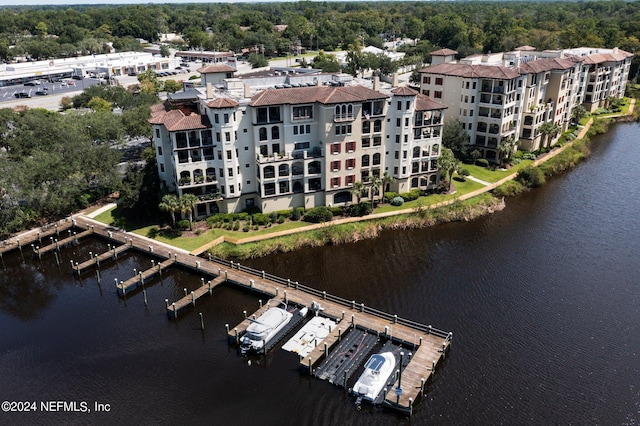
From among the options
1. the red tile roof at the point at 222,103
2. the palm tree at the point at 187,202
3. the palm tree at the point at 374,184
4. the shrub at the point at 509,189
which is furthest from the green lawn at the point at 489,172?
the palm tree at the point at 187,202

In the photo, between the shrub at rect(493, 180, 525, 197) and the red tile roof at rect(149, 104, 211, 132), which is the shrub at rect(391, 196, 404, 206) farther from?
the red tile roof at rect(149, 104, 211, 132)

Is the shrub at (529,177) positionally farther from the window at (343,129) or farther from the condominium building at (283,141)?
the window at (343,129)

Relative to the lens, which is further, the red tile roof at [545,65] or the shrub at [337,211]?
the red tile roof at [545,65]

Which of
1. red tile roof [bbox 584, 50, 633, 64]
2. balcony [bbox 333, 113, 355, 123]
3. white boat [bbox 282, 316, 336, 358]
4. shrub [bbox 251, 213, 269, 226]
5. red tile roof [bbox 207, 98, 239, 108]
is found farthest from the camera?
red tile roof [bbox 584, 50, 633, 64]

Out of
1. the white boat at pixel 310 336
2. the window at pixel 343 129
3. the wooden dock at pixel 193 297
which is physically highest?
the window at pixel 343 129

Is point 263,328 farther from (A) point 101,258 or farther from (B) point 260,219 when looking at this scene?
(A) point 101,258

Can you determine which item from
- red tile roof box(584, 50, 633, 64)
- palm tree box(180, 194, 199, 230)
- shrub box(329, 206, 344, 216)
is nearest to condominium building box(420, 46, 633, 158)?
red tile roof box(584, 50, 633, 64)
